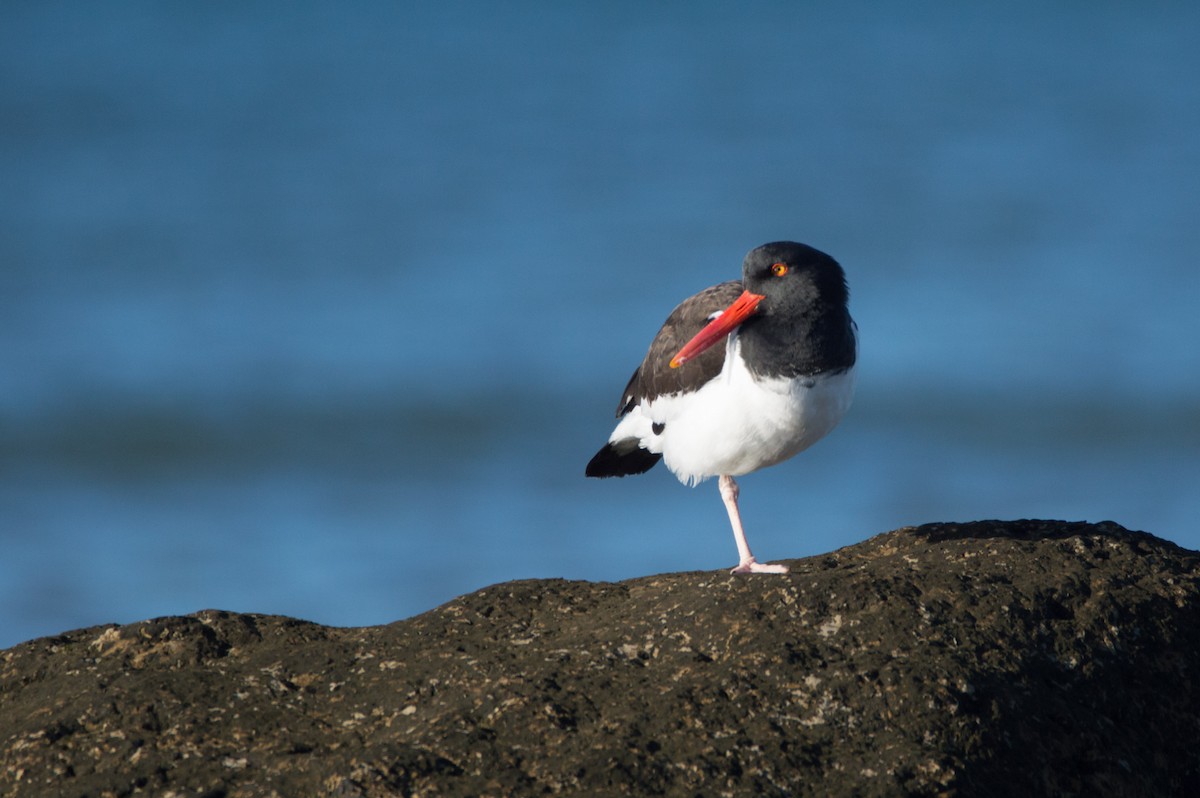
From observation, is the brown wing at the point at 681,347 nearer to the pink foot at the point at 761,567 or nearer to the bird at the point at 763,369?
the bird at the point at 763,369

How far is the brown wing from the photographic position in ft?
21.4

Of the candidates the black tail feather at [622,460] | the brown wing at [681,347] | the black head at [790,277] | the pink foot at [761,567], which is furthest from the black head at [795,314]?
the black tail feather at [622,460]

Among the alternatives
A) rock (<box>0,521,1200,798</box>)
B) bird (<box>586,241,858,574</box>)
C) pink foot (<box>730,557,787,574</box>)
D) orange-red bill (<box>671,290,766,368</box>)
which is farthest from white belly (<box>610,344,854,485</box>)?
rock (<box>0,521,1200,798</box>)

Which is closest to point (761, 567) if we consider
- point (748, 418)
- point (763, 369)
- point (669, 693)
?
point (748, 418)

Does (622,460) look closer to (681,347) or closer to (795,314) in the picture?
(681,347)

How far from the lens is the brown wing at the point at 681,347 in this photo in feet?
21.4

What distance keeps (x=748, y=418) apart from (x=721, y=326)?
519mm

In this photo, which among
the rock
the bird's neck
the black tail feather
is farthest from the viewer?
the black tail feather

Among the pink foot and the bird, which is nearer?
the pink foot

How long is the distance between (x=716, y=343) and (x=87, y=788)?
Result: 3.90m

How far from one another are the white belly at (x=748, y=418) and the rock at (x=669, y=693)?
1417mm

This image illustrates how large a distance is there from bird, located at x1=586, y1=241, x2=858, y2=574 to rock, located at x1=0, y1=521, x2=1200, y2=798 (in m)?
1.45

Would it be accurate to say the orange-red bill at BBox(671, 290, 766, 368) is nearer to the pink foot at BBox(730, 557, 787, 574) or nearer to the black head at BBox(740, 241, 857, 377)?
the black head at BBox(740, 241, 857, 377)

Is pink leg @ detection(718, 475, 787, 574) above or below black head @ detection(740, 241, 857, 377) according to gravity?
below
